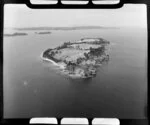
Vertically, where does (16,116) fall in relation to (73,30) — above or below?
below

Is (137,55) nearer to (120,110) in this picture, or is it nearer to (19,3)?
(120,110)

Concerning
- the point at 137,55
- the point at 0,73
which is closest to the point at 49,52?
the point at 0,73

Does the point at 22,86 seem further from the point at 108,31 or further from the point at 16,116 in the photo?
the point at 108,31

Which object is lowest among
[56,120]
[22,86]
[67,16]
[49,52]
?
[56,120]

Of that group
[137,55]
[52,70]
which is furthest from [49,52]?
[137,55]
